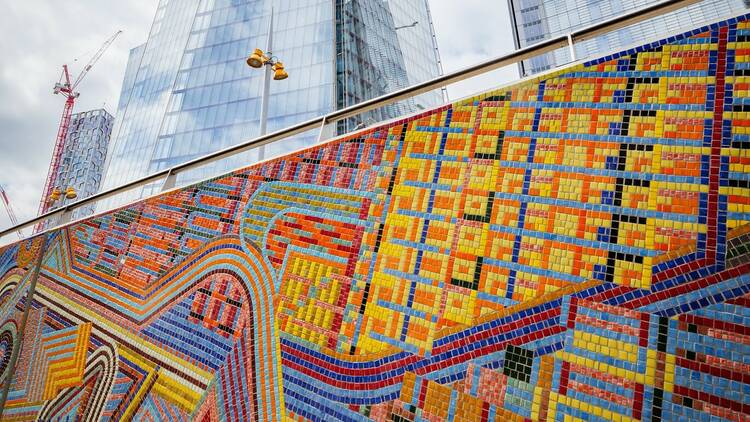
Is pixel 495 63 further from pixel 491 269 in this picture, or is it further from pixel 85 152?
pixel 85 152

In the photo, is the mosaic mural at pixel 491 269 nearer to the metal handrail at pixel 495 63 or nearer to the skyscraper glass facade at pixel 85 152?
the metal handrail at pixel 495 63

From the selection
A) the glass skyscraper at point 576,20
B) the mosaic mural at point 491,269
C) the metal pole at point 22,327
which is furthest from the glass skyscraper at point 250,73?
the mosaic mural at point 491,269

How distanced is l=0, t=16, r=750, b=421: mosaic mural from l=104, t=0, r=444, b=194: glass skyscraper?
14733mm

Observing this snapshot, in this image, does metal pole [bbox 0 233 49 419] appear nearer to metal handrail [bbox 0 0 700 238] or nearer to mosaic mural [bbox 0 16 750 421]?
mosaic mural [bbox 0 16 750 421]

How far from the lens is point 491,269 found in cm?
206

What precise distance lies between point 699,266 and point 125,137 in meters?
35.4

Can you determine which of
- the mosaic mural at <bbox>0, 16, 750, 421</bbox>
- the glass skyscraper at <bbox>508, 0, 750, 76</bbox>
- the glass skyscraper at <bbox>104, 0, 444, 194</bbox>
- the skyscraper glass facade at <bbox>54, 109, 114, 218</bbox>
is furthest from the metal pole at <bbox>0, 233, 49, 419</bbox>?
the skyscraper glass facade at <bbox>54, 109, 114, 218</bbox>

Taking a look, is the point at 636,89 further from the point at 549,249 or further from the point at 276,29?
the point at 276,29

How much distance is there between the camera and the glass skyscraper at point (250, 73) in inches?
834

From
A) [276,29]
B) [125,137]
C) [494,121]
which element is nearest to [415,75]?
[276,29]

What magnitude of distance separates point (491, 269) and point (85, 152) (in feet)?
234

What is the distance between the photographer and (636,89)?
196 cm

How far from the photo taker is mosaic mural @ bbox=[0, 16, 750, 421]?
5.37 ft

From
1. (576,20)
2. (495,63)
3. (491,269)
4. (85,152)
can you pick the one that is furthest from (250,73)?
(85,152)
